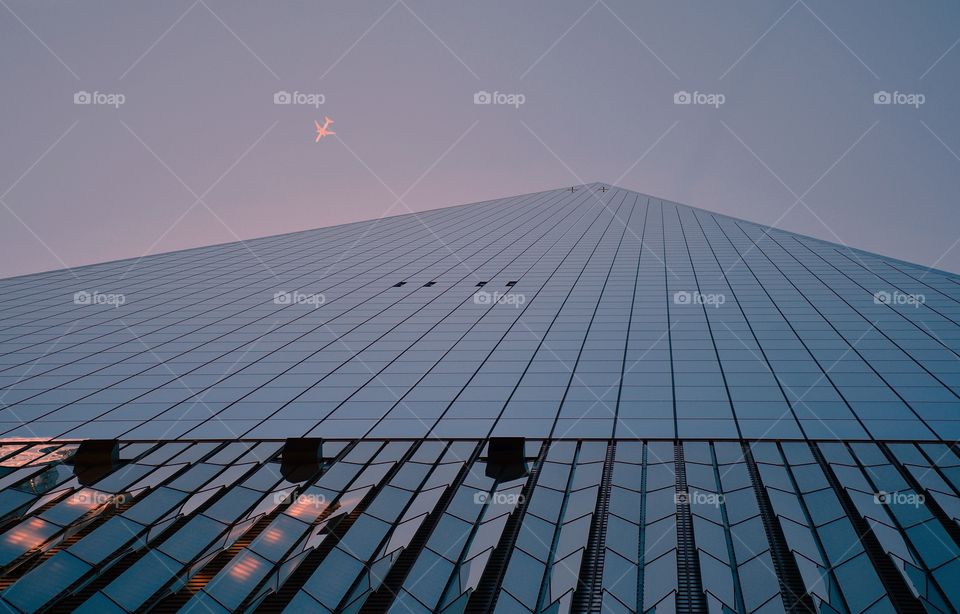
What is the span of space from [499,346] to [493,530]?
11482 millimetres

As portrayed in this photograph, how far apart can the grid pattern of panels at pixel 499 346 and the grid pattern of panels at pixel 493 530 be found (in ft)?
5.08

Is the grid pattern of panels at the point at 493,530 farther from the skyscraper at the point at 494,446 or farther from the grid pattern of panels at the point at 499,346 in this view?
the grid pattern of panels at the point at 499,346

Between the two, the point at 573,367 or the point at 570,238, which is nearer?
the point at 573,367

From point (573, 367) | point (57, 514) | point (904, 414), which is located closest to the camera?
point (57, 514)

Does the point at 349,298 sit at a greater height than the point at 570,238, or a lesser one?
lesser

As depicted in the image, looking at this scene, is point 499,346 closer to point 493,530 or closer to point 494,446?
point 494,446

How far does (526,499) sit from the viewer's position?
39.9ft

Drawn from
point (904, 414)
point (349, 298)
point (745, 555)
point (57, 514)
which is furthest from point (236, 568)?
point (349, 298)

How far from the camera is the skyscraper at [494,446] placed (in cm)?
948

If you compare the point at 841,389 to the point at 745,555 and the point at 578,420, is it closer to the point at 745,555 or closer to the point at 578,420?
the point at 578,420

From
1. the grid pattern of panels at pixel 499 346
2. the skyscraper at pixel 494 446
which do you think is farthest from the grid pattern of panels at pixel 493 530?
the grid pattern of panels at pixel 499 346

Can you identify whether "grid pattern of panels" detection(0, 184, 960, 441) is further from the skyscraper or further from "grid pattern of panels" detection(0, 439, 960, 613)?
"grid pattern of panels" detection(0, 439, 960, 613)

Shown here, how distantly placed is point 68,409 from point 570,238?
32.9m

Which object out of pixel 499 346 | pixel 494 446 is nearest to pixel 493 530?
pixel 494 446
